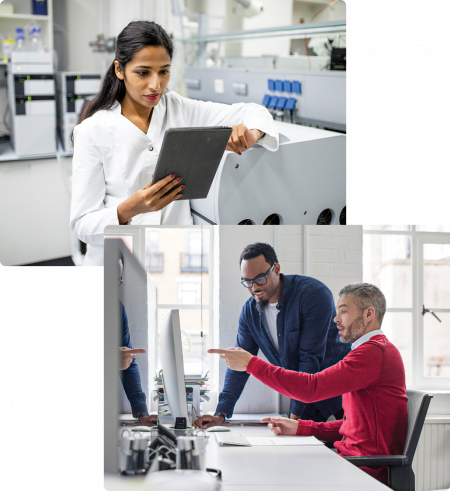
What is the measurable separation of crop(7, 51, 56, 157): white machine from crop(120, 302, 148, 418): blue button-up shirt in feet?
6.09

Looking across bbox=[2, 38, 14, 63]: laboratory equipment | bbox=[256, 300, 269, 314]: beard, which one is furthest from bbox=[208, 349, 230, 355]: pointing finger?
bbox=[2, 38, 14, 63]: laboratory equipment

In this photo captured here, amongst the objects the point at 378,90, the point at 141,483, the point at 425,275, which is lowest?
the point at 141,483

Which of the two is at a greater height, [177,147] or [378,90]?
[378,90]

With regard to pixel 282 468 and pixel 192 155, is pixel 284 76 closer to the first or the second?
pixel 192 155

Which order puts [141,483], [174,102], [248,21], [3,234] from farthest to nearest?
[248,21] → [3,234] → [174,102] → [141,483]

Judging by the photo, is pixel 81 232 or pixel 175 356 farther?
pixel 81 232

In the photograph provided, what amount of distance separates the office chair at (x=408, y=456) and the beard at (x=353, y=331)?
154mm

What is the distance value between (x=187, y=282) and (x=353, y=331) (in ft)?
1.13

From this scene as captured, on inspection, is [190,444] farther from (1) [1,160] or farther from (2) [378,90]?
(1) [1,160]

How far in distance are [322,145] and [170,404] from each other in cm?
87

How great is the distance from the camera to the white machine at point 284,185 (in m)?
1.29

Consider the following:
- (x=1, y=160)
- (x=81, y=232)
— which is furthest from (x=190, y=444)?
(x=1, y=160)

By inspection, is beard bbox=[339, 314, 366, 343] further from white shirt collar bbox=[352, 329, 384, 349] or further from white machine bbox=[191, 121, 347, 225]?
white machine bbox=[191, 121, 347, 225]

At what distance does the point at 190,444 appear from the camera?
87 cm
